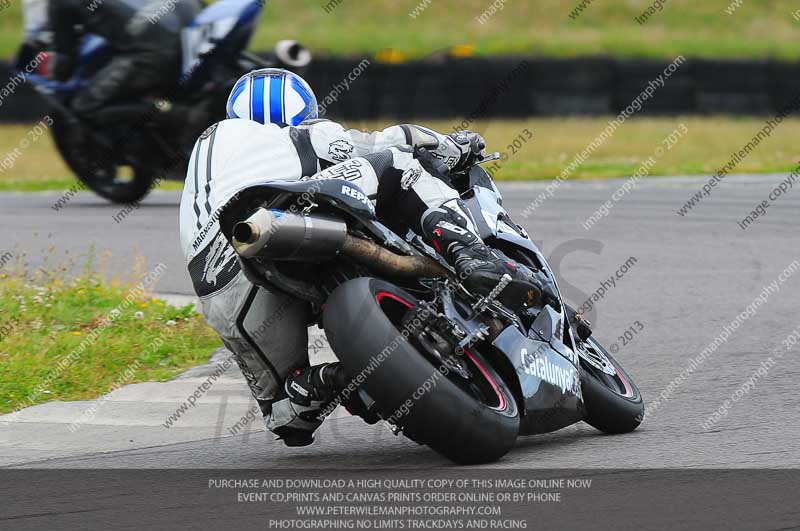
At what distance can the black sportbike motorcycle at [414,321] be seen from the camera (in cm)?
452

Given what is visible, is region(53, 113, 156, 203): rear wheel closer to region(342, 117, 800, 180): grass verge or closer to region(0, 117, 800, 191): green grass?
region(0, 117, 800, 191): green grass

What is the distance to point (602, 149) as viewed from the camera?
20.5 metres

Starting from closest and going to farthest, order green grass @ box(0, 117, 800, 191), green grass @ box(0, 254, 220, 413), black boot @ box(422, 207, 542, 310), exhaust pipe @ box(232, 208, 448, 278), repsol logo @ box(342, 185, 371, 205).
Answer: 1. exhaust pipe @ box(232, 208, 448, 278)
2. repsol logo @ box(342, 185, 371, 205)
3. black boot @ box(422, 207, 542, 310)
4. green grass @ box(0, 254, 220, 413)
5. green grass @ box(0, 117, 800, 191)

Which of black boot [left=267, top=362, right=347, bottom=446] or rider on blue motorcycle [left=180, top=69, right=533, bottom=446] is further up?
rider on blue motorcycle [left=180, top=69, right=533, bottom=446]

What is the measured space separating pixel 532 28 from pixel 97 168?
2457 cm

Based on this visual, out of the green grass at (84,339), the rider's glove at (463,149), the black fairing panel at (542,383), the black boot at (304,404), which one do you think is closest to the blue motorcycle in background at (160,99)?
the green grass at (84,339)

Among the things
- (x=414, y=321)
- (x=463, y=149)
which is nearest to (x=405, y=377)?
(x=414, y=321)

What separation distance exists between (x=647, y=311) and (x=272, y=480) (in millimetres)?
4145

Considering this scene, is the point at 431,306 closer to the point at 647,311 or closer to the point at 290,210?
the point at 290,210

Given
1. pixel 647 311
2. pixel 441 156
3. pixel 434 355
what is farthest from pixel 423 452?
pixel 647 311

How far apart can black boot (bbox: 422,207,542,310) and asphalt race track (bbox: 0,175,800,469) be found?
1.97 ft

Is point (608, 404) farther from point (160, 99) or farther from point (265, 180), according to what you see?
point (160, 99)

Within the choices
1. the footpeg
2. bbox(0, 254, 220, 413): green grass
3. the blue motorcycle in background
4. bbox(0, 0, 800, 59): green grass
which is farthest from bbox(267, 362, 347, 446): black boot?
bbox(0, 0, 800, 59): green grass

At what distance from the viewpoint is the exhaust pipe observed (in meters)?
4.47
